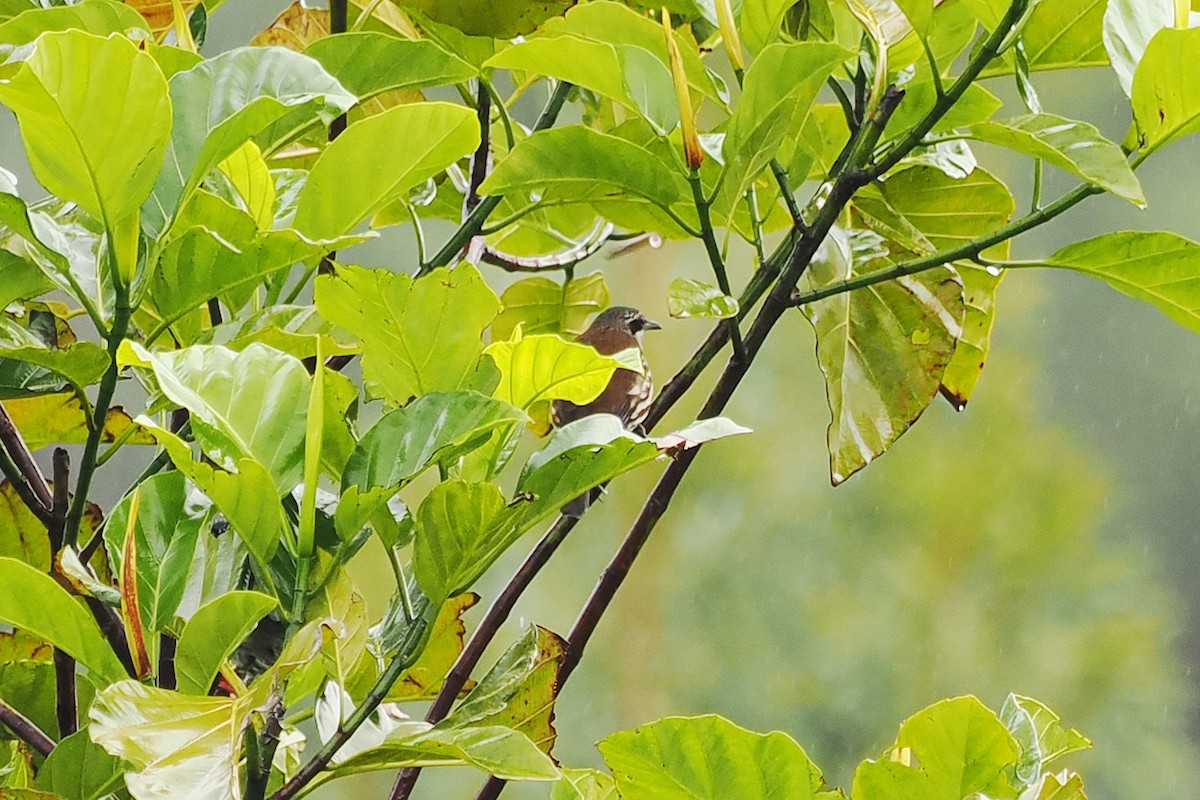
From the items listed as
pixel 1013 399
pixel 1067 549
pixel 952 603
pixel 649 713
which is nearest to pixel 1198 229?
Answer: pixel 1013 399

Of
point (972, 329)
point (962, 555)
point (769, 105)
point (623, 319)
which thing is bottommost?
point (962, 555)

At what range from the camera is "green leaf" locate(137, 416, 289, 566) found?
21cm

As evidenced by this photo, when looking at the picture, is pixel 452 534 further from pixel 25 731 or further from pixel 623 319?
pixel 623 319

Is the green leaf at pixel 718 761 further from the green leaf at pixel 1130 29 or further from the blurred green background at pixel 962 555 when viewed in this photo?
the blurred green background at pixel 962 555

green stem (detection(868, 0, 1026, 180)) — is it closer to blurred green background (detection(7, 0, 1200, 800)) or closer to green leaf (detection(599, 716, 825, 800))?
green leaf (detection(599, 716, 825, 800))

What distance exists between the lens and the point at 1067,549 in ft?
5.29

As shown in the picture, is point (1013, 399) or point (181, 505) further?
point (1013, 399)

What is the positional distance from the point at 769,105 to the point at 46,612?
7.4 inches

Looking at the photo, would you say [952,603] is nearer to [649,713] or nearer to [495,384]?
[649,713]

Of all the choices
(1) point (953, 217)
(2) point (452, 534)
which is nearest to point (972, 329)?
(1) point (953, 217)

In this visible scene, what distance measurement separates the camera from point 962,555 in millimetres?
1616

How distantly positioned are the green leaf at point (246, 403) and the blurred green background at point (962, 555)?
133 centimetres

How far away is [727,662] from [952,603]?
322 mm

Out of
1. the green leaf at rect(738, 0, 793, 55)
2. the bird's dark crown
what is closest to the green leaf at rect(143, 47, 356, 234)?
the green leaf at rect(738, 0, 793, 55)
